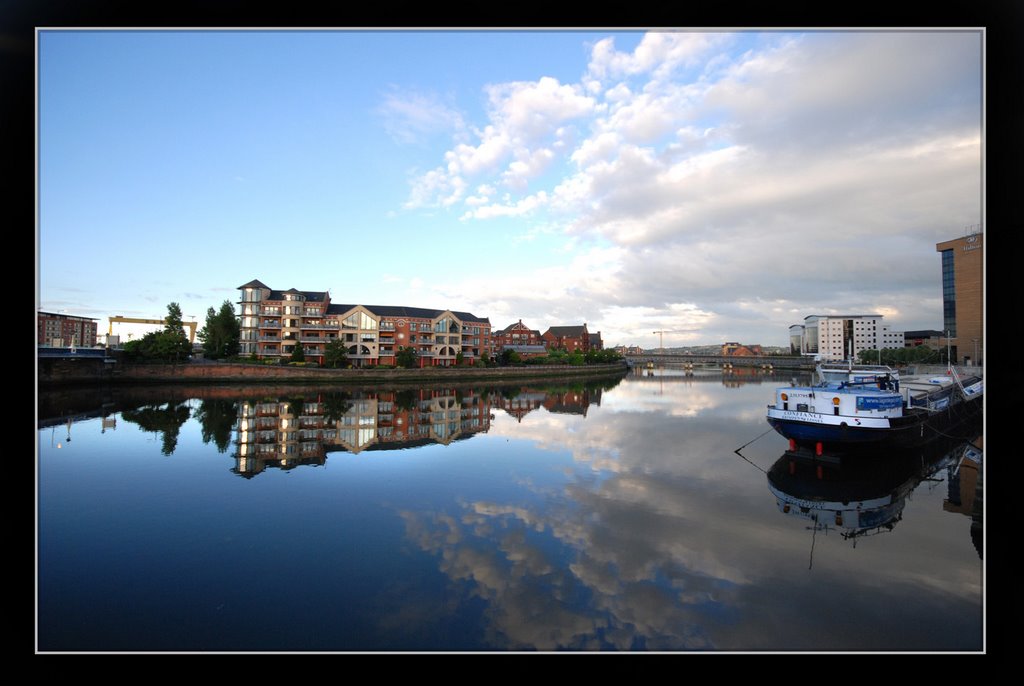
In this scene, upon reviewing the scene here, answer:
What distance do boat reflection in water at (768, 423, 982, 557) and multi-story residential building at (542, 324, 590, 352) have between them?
177 feet

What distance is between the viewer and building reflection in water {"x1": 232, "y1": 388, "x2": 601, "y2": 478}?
11.7 meters

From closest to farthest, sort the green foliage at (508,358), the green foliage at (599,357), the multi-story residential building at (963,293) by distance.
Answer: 1. the multi-story residential building at (963,293)
2. the green foliage at (508,358)
3. the green foliage at (599,357)

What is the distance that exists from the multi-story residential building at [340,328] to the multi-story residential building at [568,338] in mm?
27962

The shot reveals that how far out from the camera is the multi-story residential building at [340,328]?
3659cm

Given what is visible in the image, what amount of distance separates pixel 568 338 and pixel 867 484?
192 ft

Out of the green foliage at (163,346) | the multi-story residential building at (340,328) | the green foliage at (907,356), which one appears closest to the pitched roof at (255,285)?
the multi-story residential building at (340,328)

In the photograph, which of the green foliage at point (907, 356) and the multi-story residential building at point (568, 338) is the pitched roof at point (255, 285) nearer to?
the multi-story residential building at point (568, 338)

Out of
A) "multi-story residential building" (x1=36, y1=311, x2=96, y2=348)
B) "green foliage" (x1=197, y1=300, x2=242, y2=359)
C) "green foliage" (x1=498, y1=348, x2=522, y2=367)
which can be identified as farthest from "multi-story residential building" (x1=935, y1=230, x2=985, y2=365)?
"multi-story residential building" (x1=36, y1=311, x2=96, y2=348)

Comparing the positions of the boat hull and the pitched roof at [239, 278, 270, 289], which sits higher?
the pitched roof at [239, 278, 270, 289]

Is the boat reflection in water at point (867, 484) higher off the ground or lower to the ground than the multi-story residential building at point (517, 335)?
lower

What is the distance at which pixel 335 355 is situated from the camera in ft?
109

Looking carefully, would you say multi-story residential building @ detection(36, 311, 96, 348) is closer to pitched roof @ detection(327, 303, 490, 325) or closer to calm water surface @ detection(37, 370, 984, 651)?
pitched roof @ detection(327, 303, 490, 325)
